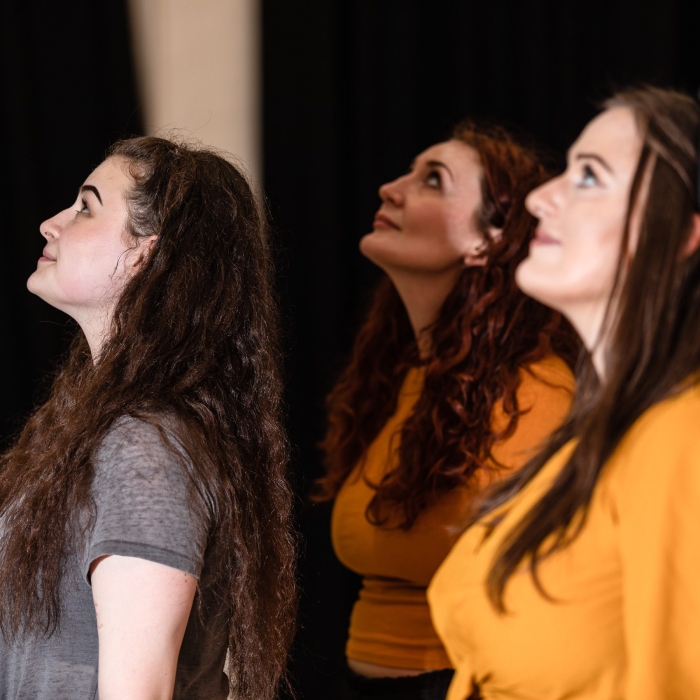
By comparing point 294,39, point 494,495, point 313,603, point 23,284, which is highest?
point 294,39

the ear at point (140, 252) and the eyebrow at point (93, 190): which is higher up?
the eyebrow at point (93, 190)

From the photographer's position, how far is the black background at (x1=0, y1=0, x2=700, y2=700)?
2.18 metres

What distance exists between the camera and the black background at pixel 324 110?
2.18 meters

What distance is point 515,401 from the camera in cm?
159

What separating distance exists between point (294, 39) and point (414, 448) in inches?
46.7

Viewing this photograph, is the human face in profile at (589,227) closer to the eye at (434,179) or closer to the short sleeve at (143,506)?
the short sleeve at (143,506)

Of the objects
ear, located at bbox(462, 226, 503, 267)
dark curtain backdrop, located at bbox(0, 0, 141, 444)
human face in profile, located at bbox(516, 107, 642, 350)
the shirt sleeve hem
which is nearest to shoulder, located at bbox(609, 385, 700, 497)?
human face in profile, located at bbox(516, 107, 642, 350)

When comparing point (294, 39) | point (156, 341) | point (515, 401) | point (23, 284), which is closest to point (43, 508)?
point (156, 341)

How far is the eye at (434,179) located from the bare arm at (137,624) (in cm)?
103

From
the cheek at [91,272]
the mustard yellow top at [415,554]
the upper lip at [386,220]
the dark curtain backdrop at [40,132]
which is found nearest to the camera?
the cheek at [91,272]

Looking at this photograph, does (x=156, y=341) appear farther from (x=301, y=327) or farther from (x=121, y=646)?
(x=301, y=327)

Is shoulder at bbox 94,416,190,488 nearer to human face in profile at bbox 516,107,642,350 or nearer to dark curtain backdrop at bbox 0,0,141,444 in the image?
human face in profile at bbox 516,107,642,350

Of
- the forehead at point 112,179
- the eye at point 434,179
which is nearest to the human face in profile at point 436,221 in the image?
the eye at point 434,179

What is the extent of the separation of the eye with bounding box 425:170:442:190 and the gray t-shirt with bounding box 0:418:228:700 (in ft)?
3.03
